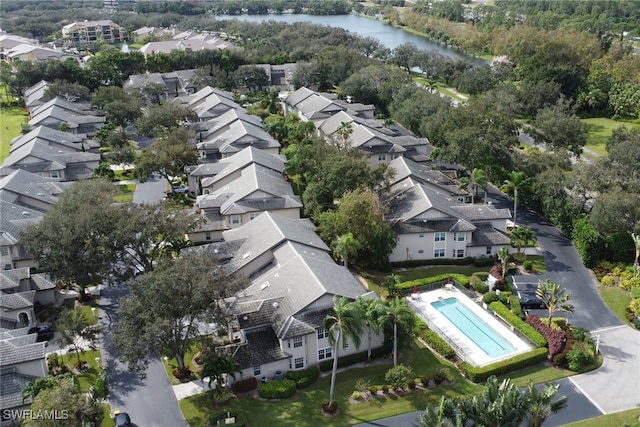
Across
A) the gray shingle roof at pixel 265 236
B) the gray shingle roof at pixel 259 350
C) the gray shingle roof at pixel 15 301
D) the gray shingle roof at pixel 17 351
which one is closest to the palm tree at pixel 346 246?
the gray shingle roof at pixel 265 236

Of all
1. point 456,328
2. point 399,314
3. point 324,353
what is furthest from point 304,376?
point 456,328

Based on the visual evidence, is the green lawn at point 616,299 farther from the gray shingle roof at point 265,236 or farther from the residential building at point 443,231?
the gray shingle roof at point 265,236

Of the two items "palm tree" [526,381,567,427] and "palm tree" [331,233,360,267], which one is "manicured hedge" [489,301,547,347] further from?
"palm tree" [331,233,360,267]

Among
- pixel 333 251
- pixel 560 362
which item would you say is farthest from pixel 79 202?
A: pixel 560 362

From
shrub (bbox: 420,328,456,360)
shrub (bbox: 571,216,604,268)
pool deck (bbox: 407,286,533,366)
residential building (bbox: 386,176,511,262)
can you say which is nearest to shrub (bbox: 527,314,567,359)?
pool deck (bbox: 407,286,533,366)

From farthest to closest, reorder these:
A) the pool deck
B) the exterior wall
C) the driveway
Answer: the driveway, the exterior wall, the pool deck

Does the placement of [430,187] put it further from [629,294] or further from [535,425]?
[535,425]

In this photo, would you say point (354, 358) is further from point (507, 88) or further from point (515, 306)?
point (507, 88)
